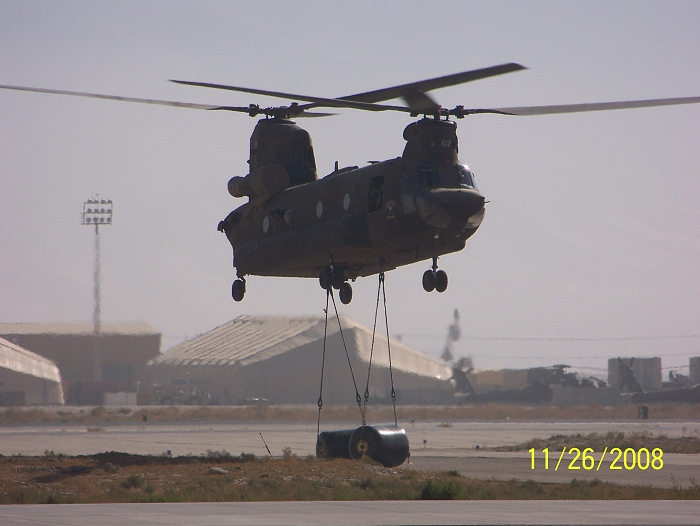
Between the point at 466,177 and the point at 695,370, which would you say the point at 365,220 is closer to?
the point at 466,177

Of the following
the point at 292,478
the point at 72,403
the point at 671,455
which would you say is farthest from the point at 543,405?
the point at 292,478

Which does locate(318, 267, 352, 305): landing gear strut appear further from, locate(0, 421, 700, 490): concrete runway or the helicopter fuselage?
locate(0, 421, 700, 490): concrete runway

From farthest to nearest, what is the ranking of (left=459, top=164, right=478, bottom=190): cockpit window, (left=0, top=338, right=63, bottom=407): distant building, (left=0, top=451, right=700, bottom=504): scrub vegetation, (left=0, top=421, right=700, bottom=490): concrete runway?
(left=0, top=338, right=63, bottom=407): distant building → (left=0, top=421, right=700, bottom=490): concrete runway → (left=459, top=164, right=478, bottom=190): cockpit window → (left=0, top=451, right=700, bottom=504): scrub vegetation

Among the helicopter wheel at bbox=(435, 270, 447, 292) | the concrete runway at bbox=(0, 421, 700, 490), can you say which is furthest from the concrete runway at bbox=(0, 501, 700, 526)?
the concrete runway at bbox=(0, 421, 700, 490)

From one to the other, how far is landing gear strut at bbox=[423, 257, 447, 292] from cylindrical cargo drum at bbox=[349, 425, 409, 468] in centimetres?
706

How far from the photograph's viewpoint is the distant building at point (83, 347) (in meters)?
102

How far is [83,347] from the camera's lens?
104438 mm

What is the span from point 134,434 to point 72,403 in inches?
2177

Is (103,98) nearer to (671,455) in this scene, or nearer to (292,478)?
(292,478)

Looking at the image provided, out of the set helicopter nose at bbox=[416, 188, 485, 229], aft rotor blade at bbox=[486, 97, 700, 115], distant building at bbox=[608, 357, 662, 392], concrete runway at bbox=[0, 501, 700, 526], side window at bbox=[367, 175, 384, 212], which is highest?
aft rotor blade at bbox=[486, 97, 700, 115]

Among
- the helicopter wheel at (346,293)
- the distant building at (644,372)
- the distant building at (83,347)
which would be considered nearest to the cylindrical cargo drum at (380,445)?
the helicopter wheel at (346,293)

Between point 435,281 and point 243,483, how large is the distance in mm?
7406

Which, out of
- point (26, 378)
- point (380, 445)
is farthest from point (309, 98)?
point (26, 378)

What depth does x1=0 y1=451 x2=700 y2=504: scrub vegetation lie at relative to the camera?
22.0 metres
